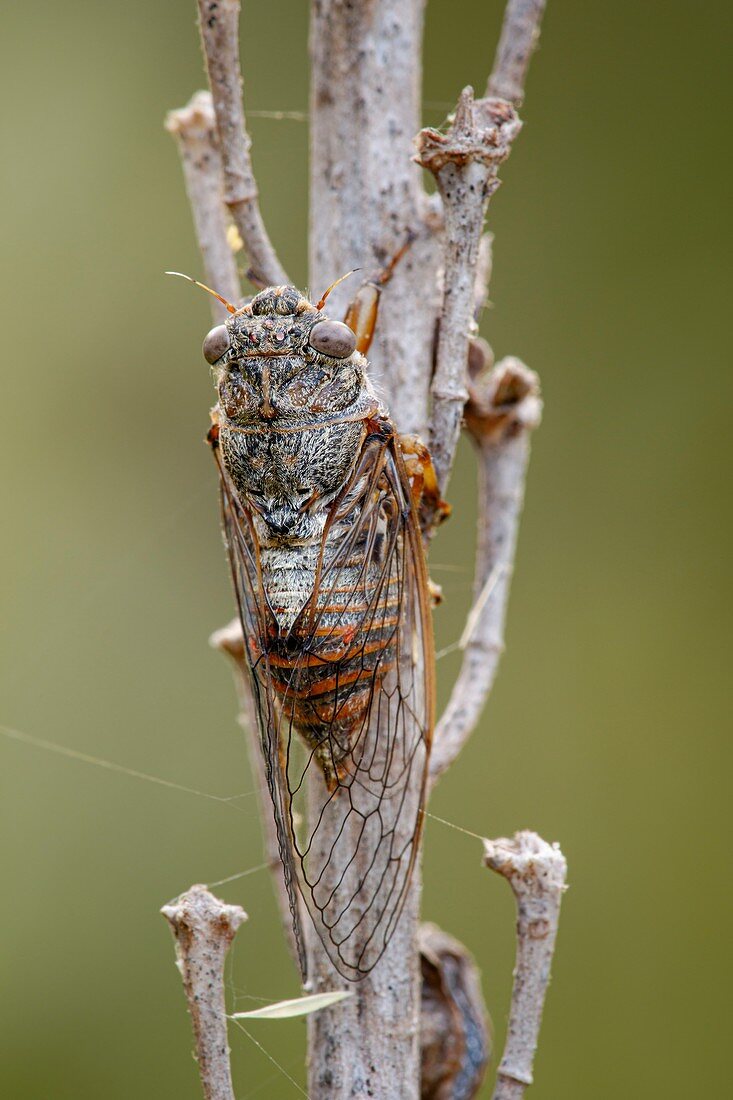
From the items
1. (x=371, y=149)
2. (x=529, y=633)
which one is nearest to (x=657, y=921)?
(x=529, y=633)

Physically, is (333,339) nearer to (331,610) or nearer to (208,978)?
(331,610)

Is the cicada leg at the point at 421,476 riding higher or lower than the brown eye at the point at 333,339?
lower

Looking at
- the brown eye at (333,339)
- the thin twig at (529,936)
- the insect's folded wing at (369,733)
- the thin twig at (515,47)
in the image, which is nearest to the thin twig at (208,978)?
the insect's folded wing at (369,733)

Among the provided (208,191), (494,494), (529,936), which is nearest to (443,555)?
(494,494)

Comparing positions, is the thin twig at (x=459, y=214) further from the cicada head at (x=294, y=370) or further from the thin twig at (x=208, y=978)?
the thin twig at (x=208, y=978)

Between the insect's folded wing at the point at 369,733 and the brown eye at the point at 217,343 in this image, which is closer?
the insect's folded wing at the point at 369,733

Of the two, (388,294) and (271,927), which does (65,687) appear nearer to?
(271,927)

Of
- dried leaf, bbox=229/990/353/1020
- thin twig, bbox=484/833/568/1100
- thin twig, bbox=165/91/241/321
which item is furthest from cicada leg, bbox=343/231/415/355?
dried leaf, bbox=229/990/353/1020

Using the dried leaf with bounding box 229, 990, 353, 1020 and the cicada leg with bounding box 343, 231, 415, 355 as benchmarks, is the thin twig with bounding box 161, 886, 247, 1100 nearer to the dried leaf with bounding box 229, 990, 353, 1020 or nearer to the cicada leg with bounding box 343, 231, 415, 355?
the dried leaf with bounding box 229, 990, 353, 1020

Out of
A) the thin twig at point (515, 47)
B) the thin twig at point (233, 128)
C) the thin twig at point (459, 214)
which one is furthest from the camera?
the thin twig at point (515, 47)
